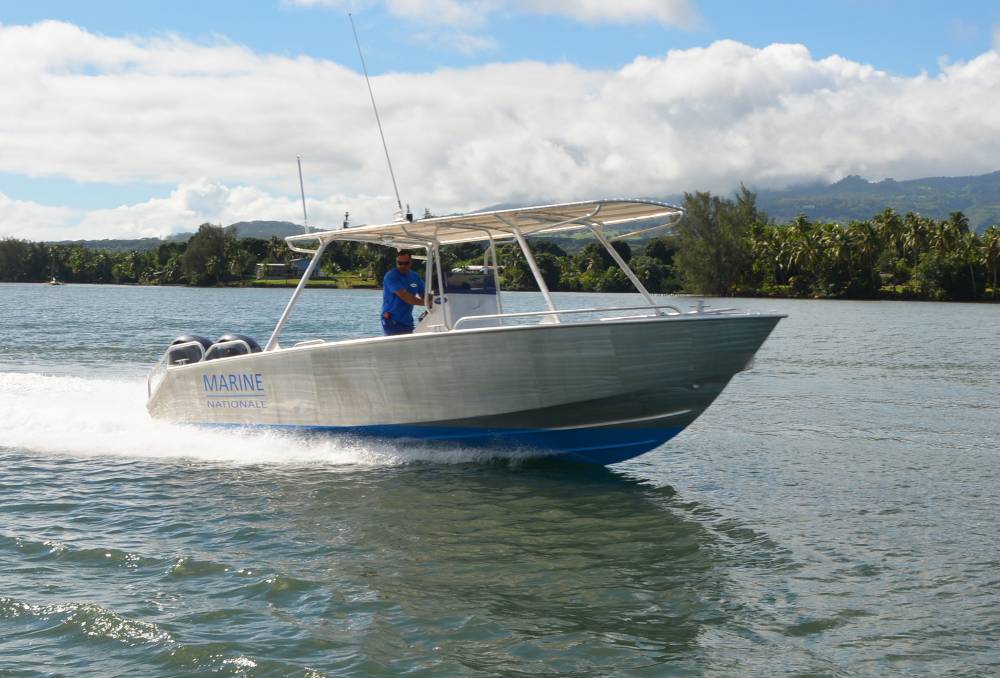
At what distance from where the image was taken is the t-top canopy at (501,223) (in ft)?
31.3

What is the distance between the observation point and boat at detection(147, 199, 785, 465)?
9359 millimetres

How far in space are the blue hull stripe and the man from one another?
1.26 metres

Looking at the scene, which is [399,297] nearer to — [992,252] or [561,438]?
[561,438]

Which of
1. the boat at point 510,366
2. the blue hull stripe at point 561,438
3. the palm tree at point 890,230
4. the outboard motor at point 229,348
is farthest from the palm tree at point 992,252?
the outboard motor at point 229,348

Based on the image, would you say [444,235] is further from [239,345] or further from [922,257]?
[922,257]

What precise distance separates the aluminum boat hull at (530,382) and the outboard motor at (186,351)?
187 cm

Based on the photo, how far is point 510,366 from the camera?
9.59 metres

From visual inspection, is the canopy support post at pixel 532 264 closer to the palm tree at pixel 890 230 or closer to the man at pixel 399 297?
the man at pixel 399 297

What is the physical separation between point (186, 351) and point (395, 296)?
12.3ft

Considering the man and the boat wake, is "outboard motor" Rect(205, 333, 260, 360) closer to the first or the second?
the boat wake

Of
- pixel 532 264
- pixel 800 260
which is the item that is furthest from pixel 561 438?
pixel 800 260

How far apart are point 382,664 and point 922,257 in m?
98.0

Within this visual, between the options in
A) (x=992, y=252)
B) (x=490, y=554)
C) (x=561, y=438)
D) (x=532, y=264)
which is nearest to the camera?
(x=490, y=554)

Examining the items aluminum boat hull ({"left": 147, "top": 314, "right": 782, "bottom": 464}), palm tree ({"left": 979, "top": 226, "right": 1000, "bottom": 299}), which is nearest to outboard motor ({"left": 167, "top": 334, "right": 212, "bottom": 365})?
aluminum boat hull ({"left": 147, "top": 314, "right": 782, "bottom": 464})
